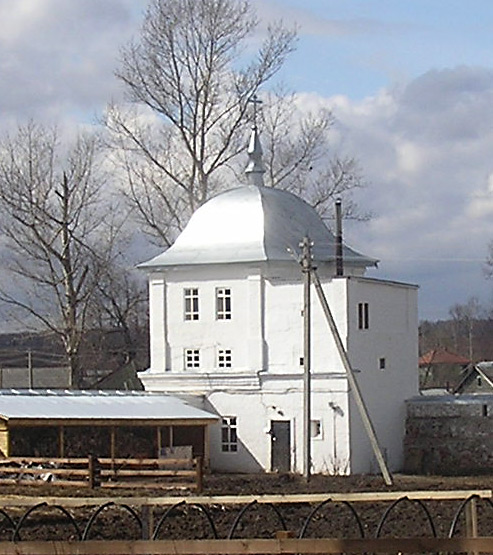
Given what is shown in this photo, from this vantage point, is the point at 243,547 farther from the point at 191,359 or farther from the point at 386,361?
the point at 191,359

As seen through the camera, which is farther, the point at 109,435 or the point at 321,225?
the point at 321,225

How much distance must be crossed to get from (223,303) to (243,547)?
31266mm

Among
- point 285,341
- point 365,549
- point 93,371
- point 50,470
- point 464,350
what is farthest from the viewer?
point 464,350

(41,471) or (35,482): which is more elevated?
(41,471)

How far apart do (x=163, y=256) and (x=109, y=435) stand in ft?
25.3

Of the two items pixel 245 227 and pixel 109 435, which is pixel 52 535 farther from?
pixel 245 227

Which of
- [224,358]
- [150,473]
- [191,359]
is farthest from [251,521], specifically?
[191,359]

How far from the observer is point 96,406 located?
36.8m

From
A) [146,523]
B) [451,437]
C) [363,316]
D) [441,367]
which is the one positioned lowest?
[451,437]

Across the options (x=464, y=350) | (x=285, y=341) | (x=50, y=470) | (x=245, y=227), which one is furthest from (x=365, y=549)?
(x=464, y=350)

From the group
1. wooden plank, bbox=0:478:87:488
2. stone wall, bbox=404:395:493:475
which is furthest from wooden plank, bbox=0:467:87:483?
stone wall, bbox=404:395:493:475

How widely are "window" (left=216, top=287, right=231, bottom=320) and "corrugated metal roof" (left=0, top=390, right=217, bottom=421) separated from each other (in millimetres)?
2927

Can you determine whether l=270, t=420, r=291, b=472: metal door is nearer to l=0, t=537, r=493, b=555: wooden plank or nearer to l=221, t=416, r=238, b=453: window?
l=221, t=416, r=238, b=453: window

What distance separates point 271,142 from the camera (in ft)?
170
